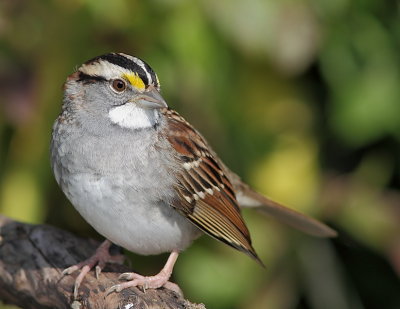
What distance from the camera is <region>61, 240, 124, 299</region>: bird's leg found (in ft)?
A: 13.9

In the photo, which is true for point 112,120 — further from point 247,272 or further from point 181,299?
point 247,272

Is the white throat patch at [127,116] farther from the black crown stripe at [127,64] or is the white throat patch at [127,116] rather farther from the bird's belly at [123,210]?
the bird's belly at [123,210]

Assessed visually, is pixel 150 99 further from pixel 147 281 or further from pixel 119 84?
pixel 147 281

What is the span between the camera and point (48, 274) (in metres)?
4.29

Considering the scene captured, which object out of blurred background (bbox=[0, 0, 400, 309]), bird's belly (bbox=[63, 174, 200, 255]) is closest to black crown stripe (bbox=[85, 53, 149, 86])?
bird's belly (bbox=[63, 174, 200, 255])

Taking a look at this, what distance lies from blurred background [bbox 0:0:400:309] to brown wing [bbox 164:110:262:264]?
556 millimetres

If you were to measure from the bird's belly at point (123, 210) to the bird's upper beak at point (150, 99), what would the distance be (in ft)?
1.06

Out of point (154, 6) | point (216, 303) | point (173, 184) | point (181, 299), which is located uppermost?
point (154, 6)

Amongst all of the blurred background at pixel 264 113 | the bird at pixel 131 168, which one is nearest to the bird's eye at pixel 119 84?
the bird at pixel 131 168

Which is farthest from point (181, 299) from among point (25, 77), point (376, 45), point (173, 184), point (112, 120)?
point (376, 45)

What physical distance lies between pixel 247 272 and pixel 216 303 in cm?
24

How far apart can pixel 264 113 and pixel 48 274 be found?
1608mm

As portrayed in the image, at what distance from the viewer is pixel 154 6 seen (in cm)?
484

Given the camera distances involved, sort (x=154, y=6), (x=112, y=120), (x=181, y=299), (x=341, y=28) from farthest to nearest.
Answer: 1. (x=341, y=28)
2. (x=154, y=6)
3. (x=112, y=120)
4. (x=181, y=299)
